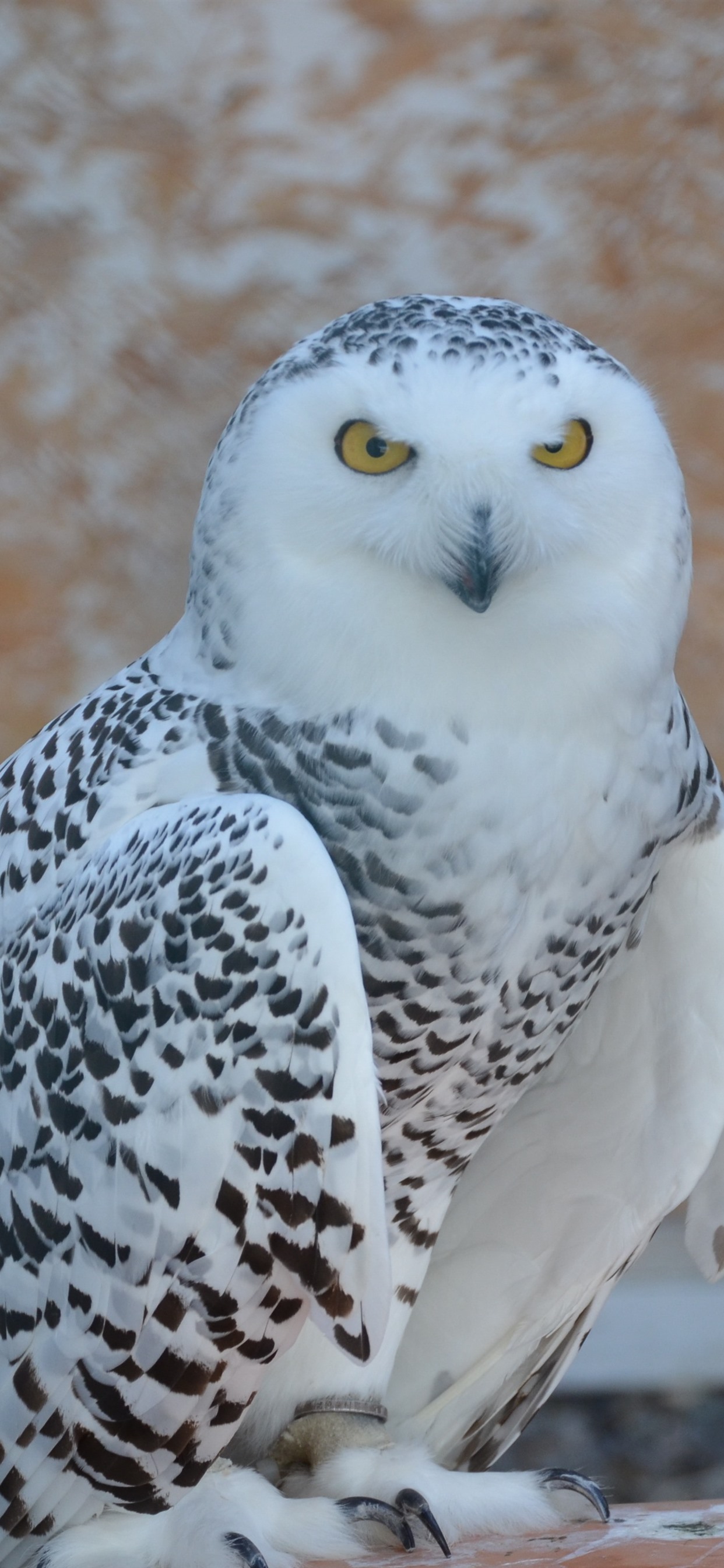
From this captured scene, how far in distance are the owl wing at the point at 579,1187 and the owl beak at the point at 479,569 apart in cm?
36

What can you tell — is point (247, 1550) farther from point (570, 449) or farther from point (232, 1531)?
point (570, 449)

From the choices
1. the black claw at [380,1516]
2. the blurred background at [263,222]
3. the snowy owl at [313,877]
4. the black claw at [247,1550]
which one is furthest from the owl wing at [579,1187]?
the blurred background at [263,222]

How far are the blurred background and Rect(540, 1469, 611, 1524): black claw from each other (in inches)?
49.5

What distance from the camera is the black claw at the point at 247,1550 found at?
3.48ft

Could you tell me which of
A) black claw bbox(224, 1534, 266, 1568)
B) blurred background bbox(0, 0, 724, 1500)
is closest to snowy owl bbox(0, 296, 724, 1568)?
black claw bbox(224, 1534, 266, 1568)

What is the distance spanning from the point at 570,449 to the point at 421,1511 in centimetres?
83

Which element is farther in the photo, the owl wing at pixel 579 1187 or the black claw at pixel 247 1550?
the owl wing at pixel 579 1187

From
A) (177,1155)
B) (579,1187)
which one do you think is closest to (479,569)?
(177,1155)

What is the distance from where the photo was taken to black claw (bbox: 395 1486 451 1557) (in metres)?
→ 1.15

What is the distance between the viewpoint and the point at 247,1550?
1070 mm

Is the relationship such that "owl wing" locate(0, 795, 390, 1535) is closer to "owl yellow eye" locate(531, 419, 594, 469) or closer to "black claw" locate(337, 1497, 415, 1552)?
"black claw" locate(337, 1497, 415, 1552)

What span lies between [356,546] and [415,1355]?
32.4 inches

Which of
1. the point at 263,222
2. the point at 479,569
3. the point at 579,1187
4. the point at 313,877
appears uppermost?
the point at 263,222

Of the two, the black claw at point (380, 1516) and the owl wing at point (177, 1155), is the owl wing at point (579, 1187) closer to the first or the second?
the black claw at point (380, 1516)
